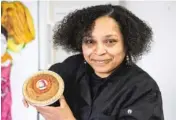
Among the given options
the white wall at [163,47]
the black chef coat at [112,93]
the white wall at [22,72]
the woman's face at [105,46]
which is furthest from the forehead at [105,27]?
the white wall at [22,72]

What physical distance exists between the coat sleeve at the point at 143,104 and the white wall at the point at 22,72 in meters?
0.91

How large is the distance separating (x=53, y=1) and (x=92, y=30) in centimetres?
79

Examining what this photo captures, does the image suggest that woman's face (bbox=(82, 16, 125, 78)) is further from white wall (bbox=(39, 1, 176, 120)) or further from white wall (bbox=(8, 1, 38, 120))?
white wall (bbox=(8, 1, 38, 120))

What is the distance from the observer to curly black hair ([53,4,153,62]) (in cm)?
88

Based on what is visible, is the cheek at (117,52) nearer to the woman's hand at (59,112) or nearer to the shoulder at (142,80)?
the shoulder at (142,80)

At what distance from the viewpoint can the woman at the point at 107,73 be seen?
82 centimetres

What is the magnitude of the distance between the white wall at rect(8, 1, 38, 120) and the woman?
676mm

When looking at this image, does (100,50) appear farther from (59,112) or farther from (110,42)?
(59,112)

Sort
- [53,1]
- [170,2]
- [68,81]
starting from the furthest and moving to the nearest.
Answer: [53,1], [170,2], [68,81]

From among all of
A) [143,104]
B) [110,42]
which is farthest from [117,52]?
[143,104]

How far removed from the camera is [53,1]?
1590 millimetres

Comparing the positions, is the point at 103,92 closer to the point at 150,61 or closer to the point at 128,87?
the point at 128,87

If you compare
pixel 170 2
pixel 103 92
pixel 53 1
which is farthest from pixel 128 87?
pixel 53 1

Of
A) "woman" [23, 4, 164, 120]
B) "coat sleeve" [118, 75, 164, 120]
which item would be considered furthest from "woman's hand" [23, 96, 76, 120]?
"coat sleeve" [118, 75, 164, 120]
